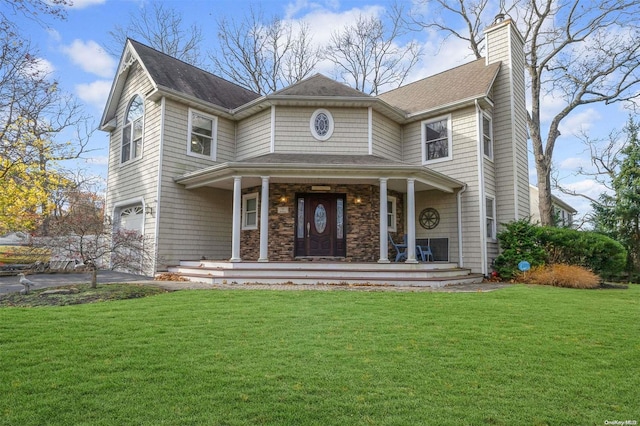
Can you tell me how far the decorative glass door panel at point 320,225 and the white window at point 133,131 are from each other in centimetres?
571

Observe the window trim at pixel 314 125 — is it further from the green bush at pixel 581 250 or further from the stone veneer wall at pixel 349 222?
the green bush at pixel 581 250

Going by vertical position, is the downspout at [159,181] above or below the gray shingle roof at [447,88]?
below

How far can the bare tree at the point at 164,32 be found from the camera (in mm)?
24078

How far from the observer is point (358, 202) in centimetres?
1112

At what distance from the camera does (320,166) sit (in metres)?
9.61

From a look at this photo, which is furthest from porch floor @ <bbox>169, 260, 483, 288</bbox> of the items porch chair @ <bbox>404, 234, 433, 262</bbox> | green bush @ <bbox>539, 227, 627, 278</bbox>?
green bush @ <bbox>539, 227, 627, 278</bbox>

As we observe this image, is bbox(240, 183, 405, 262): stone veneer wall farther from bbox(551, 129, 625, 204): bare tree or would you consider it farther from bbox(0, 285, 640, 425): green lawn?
bbox(551, 129, 625, 204): bare tree

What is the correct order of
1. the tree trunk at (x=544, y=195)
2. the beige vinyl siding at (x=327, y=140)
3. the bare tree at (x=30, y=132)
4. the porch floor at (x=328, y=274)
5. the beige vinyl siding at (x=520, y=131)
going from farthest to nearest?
the tree trunk at (x=544, y=195), the beige vinyl siding at (x=520, y=131), the beige vinyl siding at (x=327, y=140), the porch floor at (x=328, y=274), the bare tree at (x=30, y=132)

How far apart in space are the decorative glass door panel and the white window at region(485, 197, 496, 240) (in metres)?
4.39

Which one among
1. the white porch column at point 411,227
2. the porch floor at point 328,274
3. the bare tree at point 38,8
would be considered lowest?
the porch floor at point 328,274

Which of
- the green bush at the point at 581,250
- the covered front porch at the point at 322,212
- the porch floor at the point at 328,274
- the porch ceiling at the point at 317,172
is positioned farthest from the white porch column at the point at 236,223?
the green bush at the point at 581,250

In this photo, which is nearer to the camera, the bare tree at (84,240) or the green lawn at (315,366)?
the green lawn at (315,366)

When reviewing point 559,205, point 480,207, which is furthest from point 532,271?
point 559,205

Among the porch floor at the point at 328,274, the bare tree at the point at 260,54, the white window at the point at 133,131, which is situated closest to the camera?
the porch floor at the point at 328,274
